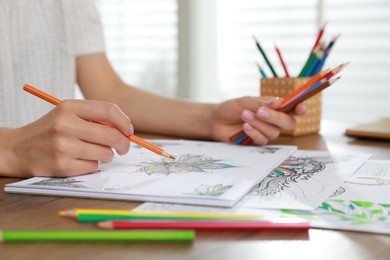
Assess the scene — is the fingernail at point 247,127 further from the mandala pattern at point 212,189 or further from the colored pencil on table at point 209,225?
the colored pencil on table at point 209,225

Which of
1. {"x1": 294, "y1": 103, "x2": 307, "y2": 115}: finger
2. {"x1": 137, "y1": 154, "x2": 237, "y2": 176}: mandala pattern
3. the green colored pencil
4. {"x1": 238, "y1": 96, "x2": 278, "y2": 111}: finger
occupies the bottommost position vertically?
{"x1": 137, "y1": 154, "x2": 237, "y2": 176}: mandala pattern

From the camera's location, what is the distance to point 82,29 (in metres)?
1.38

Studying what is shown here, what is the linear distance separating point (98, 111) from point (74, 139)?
5 cm

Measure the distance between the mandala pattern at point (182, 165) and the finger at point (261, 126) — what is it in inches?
6.7

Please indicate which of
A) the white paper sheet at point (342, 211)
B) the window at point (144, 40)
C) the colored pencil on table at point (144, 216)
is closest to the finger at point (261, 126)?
the white paper sheet at point (342, 211)

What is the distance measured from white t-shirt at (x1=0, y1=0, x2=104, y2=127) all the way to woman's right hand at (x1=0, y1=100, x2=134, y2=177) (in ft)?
1.98

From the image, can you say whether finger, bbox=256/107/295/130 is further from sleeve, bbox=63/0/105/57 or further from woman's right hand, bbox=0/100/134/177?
sleeve, bbox=63/0/105/57

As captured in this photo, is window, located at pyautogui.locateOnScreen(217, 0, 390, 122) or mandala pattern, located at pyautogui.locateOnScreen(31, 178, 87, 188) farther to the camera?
window, located at pyautogui.locateOnScreen(217, 0, 390, 122)

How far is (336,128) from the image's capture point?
129 centimetres

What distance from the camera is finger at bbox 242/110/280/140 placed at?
0.97m

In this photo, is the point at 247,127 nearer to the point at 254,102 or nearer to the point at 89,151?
the point at 254,102

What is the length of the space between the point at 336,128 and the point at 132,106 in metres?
0.46

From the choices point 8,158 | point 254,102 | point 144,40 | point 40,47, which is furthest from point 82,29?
point 144,40

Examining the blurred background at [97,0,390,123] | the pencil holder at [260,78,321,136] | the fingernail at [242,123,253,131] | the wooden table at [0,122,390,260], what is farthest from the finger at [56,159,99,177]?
the blurred background at [97,0,390,123]
